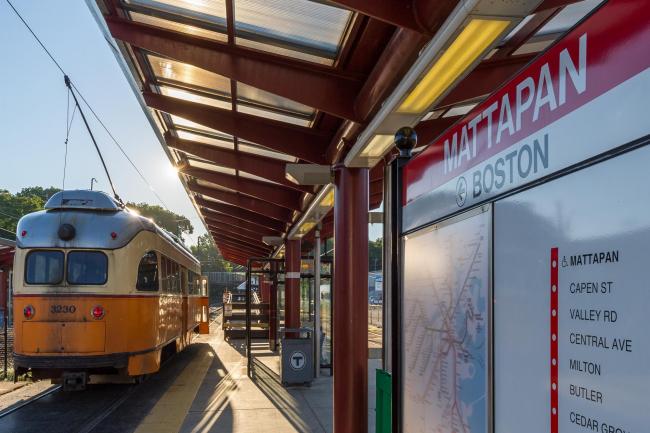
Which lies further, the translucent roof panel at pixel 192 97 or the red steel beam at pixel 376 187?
the red steel beam at pixel 376 187

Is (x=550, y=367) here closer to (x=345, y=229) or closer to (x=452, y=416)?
(x=452, y=416)

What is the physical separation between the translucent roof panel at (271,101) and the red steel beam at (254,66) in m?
0.98

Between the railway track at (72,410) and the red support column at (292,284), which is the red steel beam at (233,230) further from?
the railway track at (72,410)

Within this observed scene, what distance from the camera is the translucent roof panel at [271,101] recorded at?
6.92 m

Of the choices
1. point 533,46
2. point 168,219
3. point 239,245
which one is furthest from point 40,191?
point 533,46

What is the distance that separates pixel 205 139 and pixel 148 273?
2639mm

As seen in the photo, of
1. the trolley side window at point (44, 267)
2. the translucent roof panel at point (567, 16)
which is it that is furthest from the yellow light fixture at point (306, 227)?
the translucent roof panel at point (567, 16)

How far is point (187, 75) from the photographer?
7.14 m

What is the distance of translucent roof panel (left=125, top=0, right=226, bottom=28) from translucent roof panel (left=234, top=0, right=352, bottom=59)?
6.0 inches

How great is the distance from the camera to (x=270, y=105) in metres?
7.34

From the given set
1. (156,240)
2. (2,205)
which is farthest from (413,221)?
(2,205)

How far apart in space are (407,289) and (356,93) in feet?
10.7

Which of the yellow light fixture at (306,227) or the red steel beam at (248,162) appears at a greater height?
the red steel beam at (248,162)

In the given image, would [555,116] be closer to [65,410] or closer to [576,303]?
[576,303]
